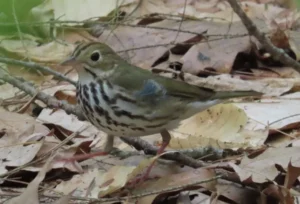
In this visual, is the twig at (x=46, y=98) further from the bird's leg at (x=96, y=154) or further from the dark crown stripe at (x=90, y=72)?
the dark crown stripe at (x=90, y=72)

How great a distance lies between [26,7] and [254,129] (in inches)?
80.6

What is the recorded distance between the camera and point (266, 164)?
288 centimetres

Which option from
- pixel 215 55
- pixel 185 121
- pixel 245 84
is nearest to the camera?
pixel 185 121

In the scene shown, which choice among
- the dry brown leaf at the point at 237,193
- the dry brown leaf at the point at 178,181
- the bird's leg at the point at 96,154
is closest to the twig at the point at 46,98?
the bird's leg at the point at 96,154

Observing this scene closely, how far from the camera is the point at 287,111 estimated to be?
3.88 m

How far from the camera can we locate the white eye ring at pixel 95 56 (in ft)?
10.1

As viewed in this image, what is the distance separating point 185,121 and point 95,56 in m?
0.83

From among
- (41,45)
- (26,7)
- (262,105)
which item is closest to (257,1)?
(41,45)

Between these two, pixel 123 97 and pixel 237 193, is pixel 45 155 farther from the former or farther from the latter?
pixel 237 193

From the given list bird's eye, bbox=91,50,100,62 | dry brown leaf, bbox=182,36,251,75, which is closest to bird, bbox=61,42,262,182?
bird's eye, bbox=91,50,100,62

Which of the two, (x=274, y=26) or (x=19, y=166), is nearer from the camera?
(x=19, y=166)

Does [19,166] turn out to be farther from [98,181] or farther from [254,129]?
[254,129]

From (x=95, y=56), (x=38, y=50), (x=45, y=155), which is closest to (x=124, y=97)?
(x=95, y=56)

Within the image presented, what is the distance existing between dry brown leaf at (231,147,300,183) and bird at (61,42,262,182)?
1.19 ft
